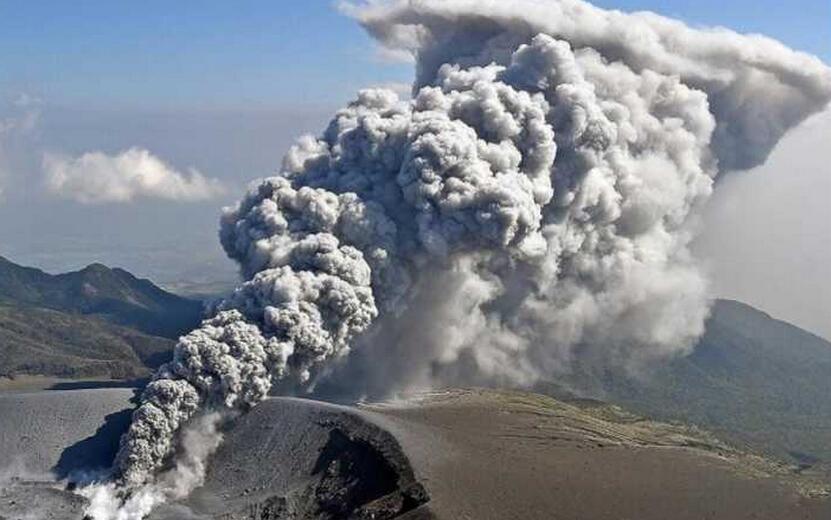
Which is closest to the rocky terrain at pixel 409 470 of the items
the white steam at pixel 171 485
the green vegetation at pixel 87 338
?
the white steam at pixel 171 485

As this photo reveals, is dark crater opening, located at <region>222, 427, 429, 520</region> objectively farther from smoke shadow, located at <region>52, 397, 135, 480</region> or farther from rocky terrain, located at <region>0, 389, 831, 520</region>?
smoke shadow, located at <region>52, 397, 135, 480</region>

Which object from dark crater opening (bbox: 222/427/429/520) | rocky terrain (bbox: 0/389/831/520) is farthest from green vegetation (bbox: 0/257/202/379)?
dark crater opening (bbox: 222/427/429/520)

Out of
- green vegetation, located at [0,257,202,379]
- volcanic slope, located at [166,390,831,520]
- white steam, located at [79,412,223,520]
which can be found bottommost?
green vegetation, located at [0,257,202,379]

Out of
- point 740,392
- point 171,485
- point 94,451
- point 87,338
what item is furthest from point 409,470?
point 740,392

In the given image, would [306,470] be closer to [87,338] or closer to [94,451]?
[94,451]

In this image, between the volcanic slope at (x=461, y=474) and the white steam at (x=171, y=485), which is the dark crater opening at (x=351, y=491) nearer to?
the volcanic slope at (x=461, y=474)

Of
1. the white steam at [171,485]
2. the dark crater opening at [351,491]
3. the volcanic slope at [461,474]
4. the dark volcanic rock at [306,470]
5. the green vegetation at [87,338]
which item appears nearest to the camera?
the dark crater opening at [351,491]

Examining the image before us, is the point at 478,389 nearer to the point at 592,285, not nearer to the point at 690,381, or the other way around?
the point at 592,285

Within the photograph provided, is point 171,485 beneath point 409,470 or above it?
beneath

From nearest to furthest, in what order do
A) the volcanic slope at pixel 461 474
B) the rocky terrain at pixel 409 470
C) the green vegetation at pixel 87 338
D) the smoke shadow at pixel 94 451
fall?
1. the volcanic slope at pixel 461 474
2. the rocky terrain at pixel 409 470
3. the smoke shadow at pixel 94 451
4. the green vegetation at pixel 87 338

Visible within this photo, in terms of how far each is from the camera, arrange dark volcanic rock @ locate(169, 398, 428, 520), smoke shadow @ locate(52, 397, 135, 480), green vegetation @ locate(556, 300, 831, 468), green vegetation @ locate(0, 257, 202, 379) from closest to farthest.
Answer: dark volcanic rock @ locate(169, 398, 428, 520)
smoke shadow @ locate(52, 397, 135, 480)
green vegetation @ locate(556, 300, 831, 468)
green vegetation @ locate(0, 257, 202, 379)

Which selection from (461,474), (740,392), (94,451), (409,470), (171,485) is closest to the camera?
(409,470)

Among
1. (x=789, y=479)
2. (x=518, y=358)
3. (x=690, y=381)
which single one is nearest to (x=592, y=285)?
(x=518, y=358)
